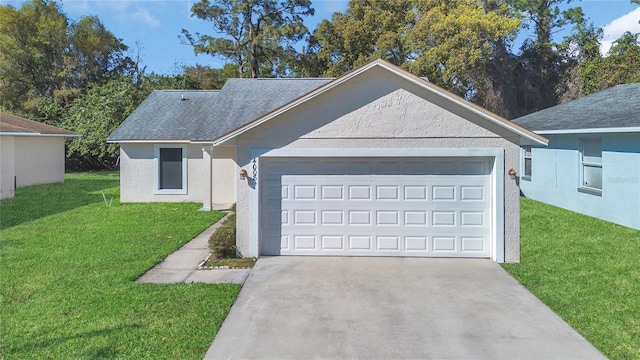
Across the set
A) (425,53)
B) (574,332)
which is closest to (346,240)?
(574,332)

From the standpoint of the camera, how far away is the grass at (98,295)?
5.10 metres

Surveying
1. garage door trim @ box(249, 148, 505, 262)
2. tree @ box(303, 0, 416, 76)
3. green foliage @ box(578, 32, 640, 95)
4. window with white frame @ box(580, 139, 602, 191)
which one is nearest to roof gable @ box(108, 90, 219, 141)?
garage door trim @ box(249, 148, 505, 262)

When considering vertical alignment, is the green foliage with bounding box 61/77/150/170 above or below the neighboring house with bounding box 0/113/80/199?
above

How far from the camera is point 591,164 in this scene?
1371 centimetres

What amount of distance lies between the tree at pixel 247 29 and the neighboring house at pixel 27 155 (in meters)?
15.3

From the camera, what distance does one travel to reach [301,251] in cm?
920

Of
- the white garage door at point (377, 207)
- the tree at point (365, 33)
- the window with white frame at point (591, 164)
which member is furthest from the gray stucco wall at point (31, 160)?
the window with white frame at point (591, 164)

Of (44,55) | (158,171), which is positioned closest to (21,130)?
(158,171)

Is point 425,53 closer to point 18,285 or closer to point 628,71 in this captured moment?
point 628,71

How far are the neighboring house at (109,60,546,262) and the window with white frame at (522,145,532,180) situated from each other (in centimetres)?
1058

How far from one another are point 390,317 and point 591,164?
36.9ft

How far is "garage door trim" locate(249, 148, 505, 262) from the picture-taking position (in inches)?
338

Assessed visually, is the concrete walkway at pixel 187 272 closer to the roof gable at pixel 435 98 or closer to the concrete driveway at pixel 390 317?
the concrete driveway at pixel 390 317

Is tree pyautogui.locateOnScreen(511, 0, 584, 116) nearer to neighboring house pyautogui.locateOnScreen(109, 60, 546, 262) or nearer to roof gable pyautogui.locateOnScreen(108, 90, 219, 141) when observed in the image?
roof gable pyautogui.locateOnScreen(108, 90, 219, 141)
